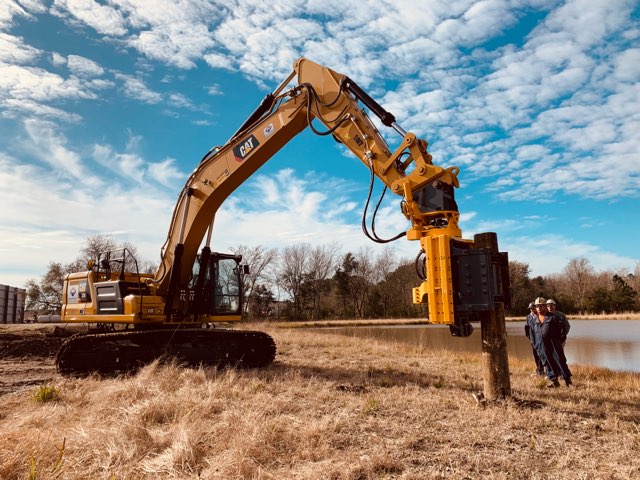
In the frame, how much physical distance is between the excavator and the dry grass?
55.9 inches

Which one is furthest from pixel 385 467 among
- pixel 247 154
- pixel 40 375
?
pixel 40 375

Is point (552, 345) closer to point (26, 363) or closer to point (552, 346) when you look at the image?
point (552, 346)

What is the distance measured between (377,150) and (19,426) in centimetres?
596

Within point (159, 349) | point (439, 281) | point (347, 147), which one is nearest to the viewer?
point (439, 281)

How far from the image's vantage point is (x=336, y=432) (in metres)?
4.92

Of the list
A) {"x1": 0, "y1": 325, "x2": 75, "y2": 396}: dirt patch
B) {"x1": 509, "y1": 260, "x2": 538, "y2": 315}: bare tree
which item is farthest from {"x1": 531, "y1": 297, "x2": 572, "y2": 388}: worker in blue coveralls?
{"x1": 509, "y1": 260, "x2": 538, "y2": 315}: bare tree

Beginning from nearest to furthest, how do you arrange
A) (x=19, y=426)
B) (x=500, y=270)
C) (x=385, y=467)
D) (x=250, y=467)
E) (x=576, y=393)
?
1. (x=250, y=467)
2. (x=385, y=467)
3. (x=19, y=426)
4. (x=500, y=270)
5. (x=576, y=393)

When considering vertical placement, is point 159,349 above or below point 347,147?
below

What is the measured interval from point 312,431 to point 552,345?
584 cm

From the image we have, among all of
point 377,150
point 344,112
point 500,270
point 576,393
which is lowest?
point 576,393

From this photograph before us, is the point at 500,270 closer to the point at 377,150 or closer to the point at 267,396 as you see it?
the point at 377,150

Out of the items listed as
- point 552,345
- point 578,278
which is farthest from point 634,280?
point 552,345

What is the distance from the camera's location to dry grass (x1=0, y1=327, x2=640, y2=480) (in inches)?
147

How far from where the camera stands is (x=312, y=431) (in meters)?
4.70
